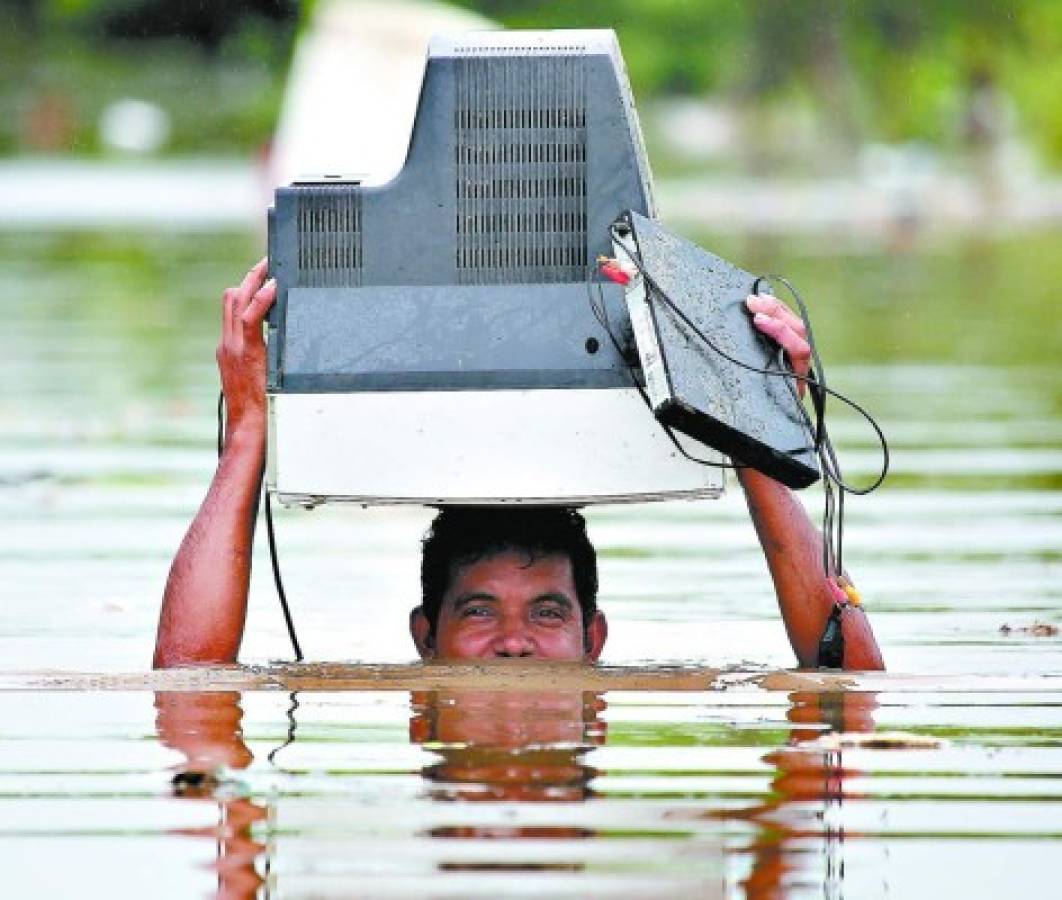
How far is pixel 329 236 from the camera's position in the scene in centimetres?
723

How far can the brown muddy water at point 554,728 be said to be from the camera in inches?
222

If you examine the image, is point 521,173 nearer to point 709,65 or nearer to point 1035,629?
point 1035,629

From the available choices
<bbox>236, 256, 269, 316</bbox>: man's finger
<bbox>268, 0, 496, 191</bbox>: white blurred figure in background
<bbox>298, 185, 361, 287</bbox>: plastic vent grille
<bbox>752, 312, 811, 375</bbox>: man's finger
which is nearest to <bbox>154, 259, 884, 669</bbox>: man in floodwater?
<bbox>236, 256, 269, 316</bbox>: man's finger

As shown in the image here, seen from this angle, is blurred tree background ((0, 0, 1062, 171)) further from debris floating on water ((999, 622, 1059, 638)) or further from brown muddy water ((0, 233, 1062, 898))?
debris floating on water ((999, 622, 1059, 638))

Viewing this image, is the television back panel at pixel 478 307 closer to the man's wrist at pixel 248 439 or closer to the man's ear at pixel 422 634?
the man's wrist at pixel 248 439

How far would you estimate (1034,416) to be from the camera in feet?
55.3

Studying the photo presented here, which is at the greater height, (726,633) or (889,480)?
(889,480)

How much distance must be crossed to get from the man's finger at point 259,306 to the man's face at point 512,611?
72 centimetres

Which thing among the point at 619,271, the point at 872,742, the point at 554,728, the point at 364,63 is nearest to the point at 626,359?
the point at 619,271

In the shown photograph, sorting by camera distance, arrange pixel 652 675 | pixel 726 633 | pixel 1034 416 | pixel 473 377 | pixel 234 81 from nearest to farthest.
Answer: pixel 473 377, pixel 652 675, pixel 726 633, pixel 1034 416, pixel 234 81

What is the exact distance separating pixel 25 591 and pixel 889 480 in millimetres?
4273

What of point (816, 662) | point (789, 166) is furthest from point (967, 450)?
point (789, 166)

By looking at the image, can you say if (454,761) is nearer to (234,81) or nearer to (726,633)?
(726,633)

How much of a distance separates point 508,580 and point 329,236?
2.76ft
